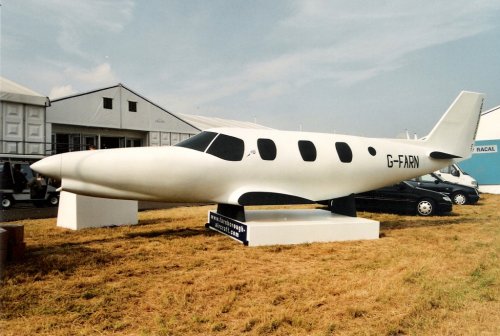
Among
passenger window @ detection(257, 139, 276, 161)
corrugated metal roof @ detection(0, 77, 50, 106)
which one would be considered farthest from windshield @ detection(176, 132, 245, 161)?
corrugated metal roof @ detection(0, 77, 50, 106)

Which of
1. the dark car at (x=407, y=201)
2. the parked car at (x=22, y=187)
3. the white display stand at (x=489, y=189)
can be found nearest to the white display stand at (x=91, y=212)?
the parked car at (x=22, y=187)

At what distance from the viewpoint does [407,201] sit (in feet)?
37.2

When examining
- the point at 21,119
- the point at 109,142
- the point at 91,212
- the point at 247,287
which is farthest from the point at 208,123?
the point at 247,287

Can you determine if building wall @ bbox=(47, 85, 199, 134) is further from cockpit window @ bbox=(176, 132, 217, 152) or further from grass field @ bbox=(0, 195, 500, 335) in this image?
cockpit window @ bbox=(176, 132, 217, 152)

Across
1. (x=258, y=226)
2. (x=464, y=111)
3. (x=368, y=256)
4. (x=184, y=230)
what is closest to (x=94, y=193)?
(x=184, y=230)

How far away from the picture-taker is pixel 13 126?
17.0 metres

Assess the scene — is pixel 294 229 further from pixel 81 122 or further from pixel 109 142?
pixel 109 142

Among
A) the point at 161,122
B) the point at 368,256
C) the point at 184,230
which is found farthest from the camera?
the point at 161,122

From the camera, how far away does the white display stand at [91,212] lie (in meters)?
7.83

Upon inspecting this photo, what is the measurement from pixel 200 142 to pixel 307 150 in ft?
7.27

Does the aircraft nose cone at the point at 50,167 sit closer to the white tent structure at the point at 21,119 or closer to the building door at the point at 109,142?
the white tent structure at the point at 21,119

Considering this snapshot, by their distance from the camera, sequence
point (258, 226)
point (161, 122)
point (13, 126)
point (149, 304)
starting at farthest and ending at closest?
point (161, 122)
point (13, 126)
point (258, 226)
point (149, 304)

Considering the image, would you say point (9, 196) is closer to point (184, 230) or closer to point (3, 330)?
point (184, 230)

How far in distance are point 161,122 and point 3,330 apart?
72.6 ft
